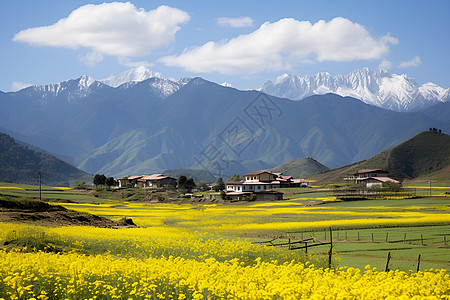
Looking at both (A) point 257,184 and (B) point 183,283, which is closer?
(B) point 183,283

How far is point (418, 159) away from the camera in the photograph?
17762 centimetres

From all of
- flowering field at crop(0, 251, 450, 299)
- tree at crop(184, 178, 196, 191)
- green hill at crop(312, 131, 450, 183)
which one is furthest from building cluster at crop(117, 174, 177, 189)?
flowering field at crop(0, 251, 450, 299)

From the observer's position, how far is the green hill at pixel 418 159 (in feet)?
550

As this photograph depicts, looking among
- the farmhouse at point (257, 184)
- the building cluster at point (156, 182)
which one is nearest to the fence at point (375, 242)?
the farmhouse at point (257, 184)

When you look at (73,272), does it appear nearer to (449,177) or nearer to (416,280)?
(416,280)

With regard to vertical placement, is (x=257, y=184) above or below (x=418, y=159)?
below

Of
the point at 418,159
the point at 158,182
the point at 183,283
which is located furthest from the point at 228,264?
the point at 418,159

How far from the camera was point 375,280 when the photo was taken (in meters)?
14.4

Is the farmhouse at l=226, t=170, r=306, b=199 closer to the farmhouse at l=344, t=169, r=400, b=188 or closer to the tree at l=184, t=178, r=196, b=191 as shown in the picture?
the tree at l=184, t=178, r=196, b=191

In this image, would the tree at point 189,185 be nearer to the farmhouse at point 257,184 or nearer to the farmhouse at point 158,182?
the farmhouse at point 158,182

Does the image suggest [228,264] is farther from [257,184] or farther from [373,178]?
[373,178]

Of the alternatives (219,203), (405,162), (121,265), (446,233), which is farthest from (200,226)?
(405,162)

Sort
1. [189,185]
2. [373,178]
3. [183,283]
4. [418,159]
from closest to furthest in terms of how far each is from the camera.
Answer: [183,283] → [373,178] → [189,185] → [418,159]

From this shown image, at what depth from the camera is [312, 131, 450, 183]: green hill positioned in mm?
167750
